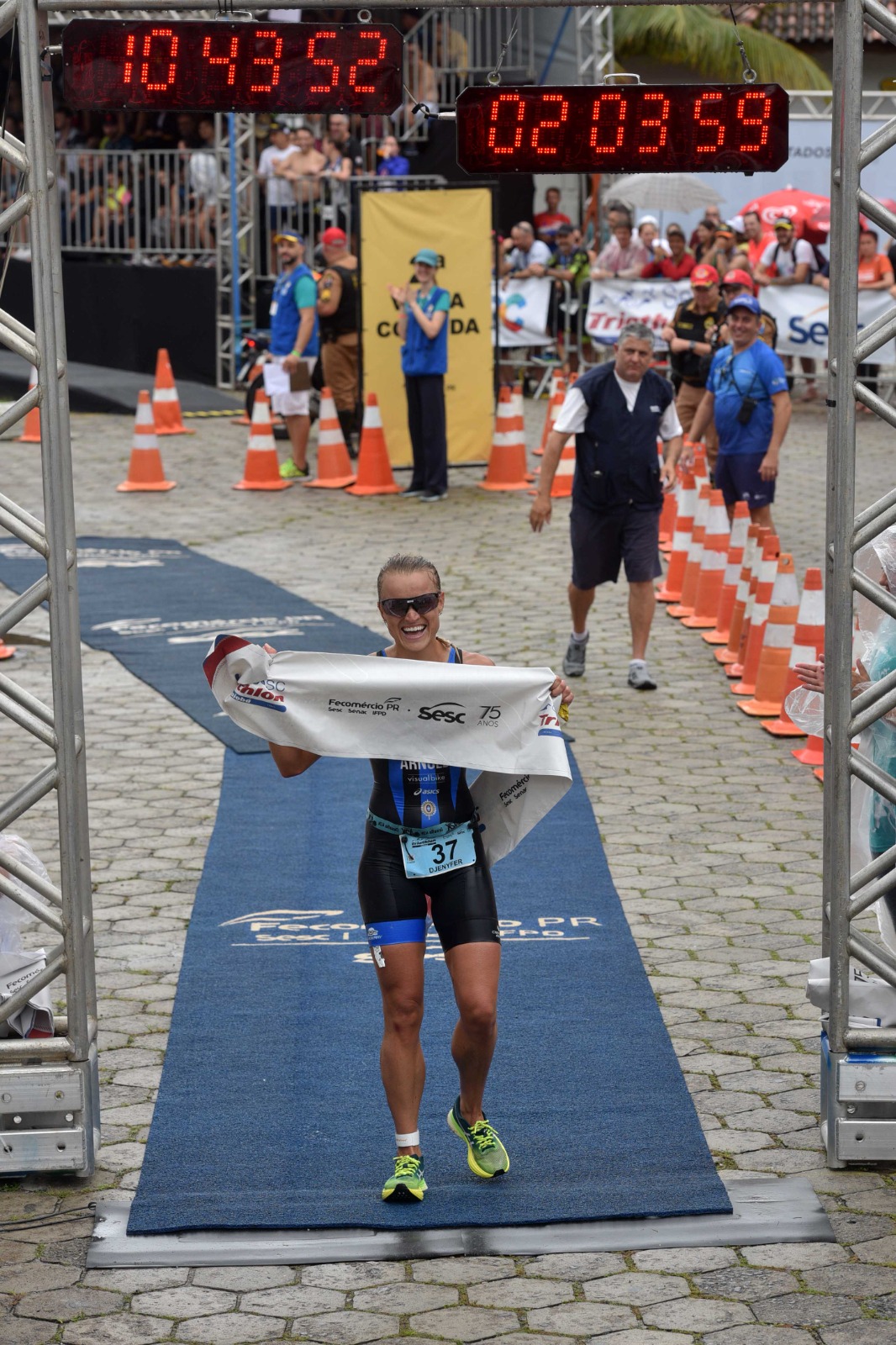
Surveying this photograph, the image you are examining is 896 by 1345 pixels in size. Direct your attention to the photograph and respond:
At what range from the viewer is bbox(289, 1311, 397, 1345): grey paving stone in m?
4.45

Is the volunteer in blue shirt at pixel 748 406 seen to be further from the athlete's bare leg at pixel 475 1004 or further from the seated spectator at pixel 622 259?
the seated spectator at pixel 622 259

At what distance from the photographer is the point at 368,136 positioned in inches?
1049

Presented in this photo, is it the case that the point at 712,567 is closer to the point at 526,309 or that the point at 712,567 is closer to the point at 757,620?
the point at 757,620

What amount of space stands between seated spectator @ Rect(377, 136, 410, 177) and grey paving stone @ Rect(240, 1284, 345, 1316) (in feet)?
70.1

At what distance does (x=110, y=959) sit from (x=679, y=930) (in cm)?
228

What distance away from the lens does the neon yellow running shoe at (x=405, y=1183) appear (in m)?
5.07

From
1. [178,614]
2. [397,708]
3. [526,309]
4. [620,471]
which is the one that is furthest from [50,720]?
[526,309]

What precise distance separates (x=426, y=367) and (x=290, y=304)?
1903 mm

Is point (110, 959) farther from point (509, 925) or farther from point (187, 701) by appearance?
point (187, 701)

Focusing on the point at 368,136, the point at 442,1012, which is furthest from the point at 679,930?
the point at 368,136

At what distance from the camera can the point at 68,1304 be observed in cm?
463

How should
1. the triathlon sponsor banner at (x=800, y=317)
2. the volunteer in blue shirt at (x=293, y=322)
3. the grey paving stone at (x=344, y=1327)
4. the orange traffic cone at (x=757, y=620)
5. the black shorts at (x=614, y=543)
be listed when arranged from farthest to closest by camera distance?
the triathlon sponsor banner at (x=800, y=317) < the volunteer in blue shirt at (x=293, y=322) < the orange traffic cone at (x=757, y=620) < the black shorts at (x=614, y=543) < the grey paving stone at (x=344, y=1327)

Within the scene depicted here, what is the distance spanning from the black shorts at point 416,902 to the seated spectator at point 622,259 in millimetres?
18036

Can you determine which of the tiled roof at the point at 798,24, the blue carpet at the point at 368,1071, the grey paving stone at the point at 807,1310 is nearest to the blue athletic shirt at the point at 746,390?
the blue carpet at the point at 368,1071
